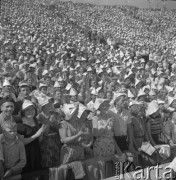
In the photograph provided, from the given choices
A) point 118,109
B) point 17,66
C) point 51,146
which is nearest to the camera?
point 51,146

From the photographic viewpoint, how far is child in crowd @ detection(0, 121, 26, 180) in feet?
13.6

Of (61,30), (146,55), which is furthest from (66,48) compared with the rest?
(61,30)

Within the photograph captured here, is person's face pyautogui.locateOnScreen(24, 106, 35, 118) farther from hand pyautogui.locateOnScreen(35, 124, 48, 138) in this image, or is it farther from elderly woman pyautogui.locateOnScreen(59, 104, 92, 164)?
elderly woman pyautogui.locateOnScreen(59, 104, 92, 164)

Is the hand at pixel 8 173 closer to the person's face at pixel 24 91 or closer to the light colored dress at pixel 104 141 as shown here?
the light colored dress at pixel 104 141

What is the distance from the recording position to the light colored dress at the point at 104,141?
16.5 feet

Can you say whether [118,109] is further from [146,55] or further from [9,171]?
[146,55]

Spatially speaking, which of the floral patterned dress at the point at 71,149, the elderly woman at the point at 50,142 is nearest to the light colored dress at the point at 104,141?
the floral patterned dress at the point at 71,149

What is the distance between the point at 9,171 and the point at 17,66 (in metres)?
5.39

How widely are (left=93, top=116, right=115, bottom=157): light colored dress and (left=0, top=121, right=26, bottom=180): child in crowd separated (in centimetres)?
128

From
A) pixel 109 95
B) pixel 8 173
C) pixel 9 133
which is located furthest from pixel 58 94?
pixel 8 173

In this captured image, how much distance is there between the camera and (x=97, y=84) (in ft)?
30.2

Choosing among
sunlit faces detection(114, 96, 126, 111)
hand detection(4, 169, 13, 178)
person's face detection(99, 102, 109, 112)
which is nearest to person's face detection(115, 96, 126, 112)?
sunlit faces detection(114, 96, 126, 111)

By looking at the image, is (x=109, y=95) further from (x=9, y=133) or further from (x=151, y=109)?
(x=9, y=133)

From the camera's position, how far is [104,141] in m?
5.04
